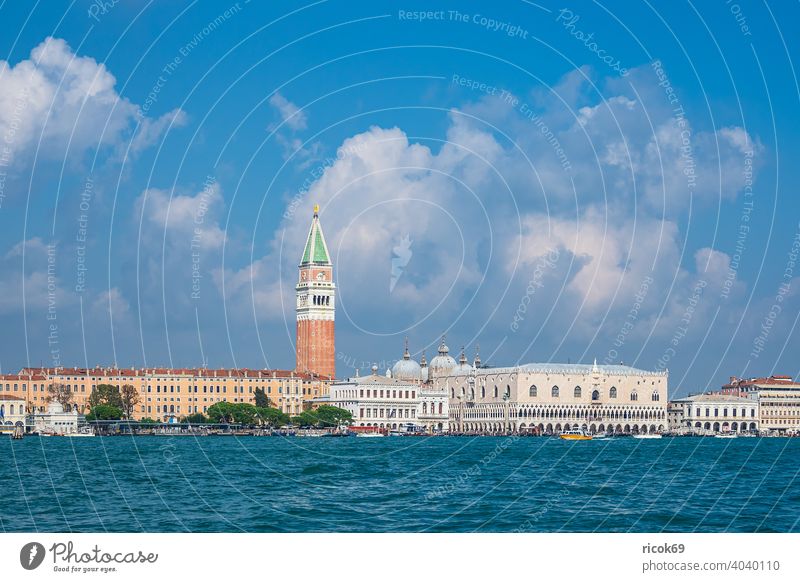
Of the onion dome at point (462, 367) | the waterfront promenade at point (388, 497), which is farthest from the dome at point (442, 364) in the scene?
the waterfront promenade at point (388, 497)

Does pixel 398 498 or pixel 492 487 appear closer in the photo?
pixel 398 498

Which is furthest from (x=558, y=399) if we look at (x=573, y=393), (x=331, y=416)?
(x=331, y=416)

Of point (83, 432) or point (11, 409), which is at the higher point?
point (11, 409)

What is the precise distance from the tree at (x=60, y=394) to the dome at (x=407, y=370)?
142 ft

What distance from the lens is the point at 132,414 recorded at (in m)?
122

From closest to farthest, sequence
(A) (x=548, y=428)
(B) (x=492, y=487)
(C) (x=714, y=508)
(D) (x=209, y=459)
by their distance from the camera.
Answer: (C) (x=714, y=508) < (B) (x=492, y=487) < (D) (x=209, y=459) < (A) (x=548, y=428)

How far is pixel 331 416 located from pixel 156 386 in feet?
54.2

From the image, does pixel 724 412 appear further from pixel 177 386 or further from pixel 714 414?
pixel 177 386

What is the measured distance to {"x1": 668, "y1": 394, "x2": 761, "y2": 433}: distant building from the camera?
14638 cm

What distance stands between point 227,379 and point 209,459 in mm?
72642

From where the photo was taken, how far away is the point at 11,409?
11606 centimetres
